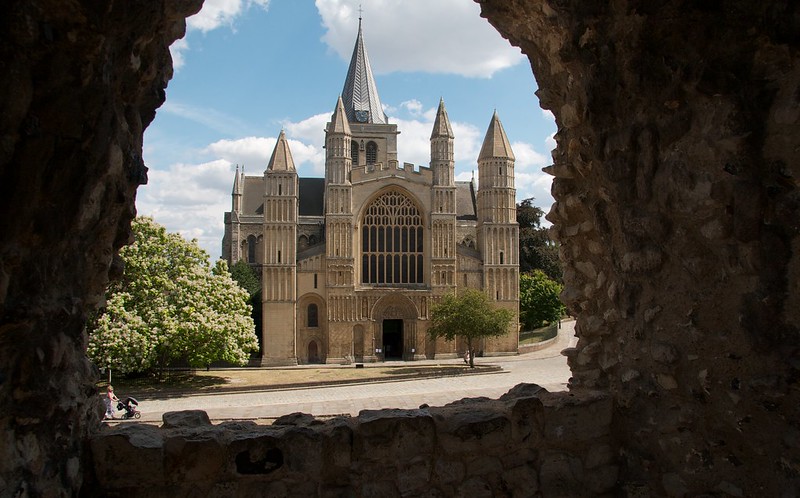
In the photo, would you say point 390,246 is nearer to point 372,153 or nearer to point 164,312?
point 372,153

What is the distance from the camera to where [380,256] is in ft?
125

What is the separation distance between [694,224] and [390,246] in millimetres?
34919

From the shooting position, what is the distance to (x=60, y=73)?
254 centimetres

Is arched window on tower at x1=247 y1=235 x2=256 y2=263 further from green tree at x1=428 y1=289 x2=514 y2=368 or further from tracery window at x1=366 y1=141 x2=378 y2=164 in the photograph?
green tree at x1=428 y1=289 x2=514 y2=368

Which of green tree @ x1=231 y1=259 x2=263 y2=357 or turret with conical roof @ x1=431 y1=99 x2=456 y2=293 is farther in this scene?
green tree @ x1=231 y1=259 x2=263 y2=357

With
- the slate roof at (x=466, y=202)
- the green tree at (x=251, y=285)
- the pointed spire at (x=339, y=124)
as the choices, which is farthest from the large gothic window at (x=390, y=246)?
the slate roof at (x=466, y=202)

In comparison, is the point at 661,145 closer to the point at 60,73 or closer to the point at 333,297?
the point at 60,73

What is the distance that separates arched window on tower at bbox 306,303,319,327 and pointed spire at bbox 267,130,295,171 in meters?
8.65

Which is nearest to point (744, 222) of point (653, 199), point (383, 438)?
point (653, 199)

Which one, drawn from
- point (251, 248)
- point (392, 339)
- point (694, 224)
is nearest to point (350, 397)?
point (694, 224)

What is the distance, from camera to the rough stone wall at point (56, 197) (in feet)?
8.13

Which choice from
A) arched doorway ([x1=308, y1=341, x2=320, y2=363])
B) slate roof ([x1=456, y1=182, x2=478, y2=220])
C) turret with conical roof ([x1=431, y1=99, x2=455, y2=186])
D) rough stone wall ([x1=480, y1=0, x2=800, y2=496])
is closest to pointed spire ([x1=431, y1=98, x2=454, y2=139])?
turret with conical roof ([x1=431, y1=99, x2=455, y2=186])

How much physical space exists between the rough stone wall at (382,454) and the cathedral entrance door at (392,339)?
111 ft

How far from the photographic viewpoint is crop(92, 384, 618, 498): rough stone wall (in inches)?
121
